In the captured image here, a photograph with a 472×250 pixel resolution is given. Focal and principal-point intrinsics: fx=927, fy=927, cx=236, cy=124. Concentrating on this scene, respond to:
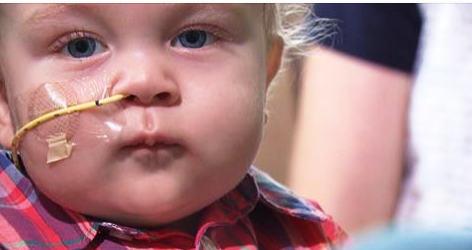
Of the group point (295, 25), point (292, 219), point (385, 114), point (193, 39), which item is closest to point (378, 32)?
point (385, 114)

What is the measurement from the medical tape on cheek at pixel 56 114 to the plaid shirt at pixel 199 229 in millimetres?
56

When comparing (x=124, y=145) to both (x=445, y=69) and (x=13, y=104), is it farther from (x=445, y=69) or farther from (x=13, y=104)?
(x=445, y=69)

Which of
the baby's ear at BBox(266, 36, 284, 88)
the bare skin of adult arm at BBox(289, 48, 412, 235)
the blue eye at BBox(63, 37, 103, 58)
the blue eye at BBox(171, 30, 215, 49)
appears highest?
the blue eye at BBox(171, 30, 215, 49)

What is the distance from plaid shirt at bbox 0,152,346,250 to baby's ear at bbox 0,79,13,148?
1 cm

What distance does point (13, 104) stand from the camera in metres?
0.68

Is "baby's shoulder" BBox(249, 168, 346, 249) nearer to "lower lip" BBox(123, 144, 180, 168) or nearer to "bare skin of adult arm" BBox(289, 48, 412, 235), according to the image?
"lower lip" BBox(123, 144, 180, 168)

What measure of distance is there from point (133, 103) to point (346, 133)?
642mm

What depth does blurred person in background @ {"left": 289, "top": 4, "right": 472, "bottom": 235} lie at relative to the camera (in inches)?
48.3

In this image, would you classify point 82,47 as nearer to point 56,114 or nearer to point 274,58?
point 56,114

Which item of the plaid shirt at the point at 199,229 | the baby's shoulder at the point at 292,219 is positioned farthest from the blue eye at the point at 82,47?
the baby's shoulder at the point at 292,219

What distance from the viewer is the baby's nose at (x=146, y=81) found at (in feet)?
2.04

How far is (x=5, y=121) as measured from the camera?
708 mm

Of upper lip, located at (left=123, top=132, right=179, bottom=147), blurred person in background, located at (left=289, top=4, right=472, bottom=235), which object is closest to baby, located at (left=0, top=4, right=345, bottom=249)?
upper lip, located at (left=123, top=132, right=179, bottom=147)

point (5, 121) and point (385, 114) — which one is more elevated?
point (5, 121)
